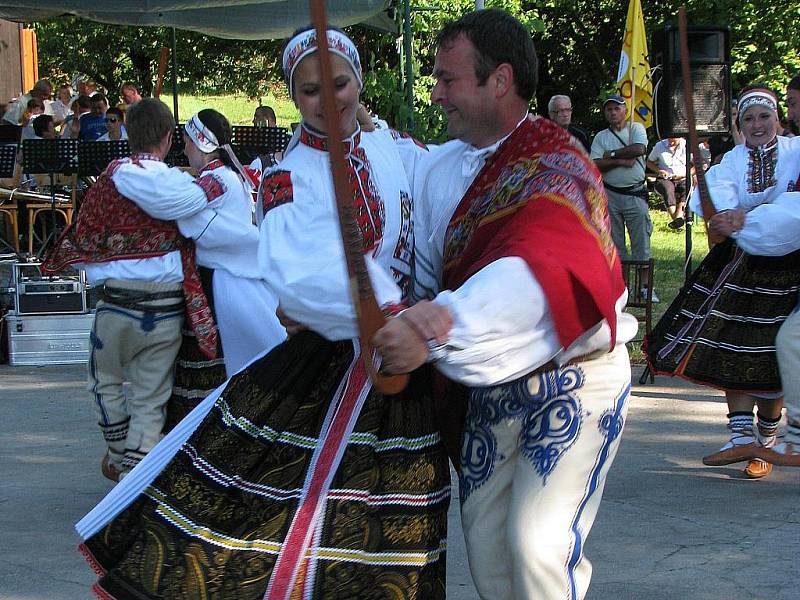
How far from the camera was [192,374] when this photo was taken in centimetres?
559

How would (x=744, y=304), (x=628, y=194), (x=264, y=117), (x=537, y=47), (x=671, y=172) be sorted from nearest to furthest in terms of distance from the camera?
(x=744, y=304) → (x=628, y=194) → (x=264, y=117) → (x=671, y=172) → (x=537, y=47)

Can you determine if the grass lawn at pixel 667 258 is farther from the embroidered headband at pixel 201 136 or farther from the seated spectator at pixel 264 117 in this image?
the embroidered headband at pixel 201 136

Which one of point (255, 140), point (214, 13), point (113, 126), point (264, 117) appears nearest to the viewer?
point (255, 140)

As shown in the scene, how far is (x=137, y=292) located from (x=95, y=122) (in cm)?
966

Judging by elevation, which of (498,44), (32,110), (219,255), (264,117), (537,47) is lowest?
(219,255)

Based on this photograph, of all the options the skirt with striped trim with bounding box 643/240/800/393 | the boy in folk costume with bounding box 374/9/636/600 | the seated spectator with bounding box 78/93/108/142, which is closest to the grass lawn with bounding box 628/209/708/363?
the skirt with striped trim with bounding box 643/240/800/393

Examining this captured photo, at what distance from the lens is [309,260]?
272cm

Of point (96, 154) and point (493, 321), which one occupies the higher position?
point (96, 154)

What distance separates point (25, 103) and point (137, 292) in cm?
1156

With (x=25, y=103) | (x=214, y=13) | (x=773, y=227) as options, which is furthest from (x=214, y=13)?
(x=773, y=227)

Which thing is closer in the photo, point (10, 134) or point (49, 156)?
point (49, 156)

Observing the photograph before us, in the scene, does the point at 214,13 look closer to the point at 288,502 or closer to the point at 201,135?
the point at 201,135

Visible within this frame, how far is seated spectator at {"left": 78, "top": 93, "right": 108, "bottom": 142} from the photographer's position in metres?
14.2

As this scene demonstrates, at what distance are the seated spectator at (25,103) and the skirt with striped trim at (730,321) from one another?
37.0ft
